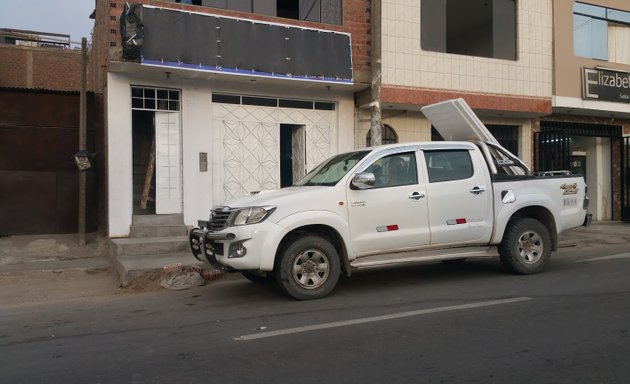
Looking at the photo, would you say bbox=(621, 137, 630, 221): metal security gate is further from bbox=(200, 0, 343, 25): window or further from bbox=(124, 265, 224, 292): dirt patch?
bbox=(124, 265, 224, 292): dirt patch

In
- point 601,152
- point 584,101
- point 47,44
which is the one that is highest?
point 47,44

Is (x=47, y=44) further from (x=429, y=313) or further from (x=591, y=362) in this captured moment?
(x=591, y=362)

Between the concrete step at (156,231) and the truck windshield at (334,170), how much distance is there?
464 cm

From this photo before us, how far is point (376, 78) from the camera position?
1258 cm

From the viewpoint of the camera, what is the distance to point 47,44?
25.1m

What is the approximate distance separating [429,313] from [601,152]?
14.5m

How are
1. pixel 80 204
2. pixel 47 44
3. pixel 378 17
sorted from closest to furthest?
pixel 80 204 → pixel 378 17 → pixel 47 44

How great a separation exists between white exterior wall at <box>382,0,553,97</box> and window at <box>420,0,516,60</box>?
0.27 metres

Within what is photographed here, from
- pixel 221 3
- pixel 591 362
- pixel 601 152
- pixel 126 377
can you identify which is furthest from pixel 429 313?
pixel 601 152

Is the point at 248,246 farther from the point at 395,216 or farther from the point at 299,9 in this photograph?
the point at 299,9

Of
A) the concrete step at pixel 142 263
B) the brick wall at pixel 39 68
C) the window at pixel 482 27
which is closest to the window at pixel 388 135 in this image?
the window at pixel 482 27

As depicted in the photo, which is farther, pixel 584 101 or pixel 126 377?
pixel 584 101

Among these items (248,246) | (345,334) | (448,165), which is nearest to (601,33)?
(448,165)

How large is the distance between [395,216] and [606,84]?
40.1 feet
